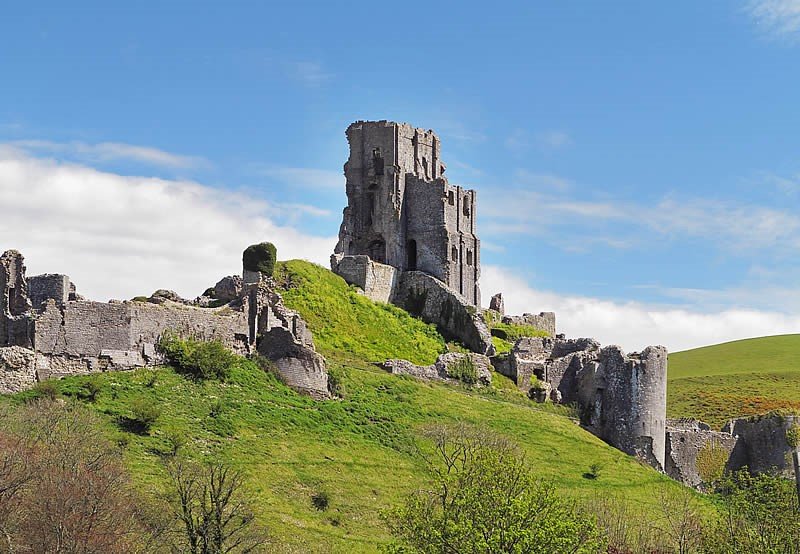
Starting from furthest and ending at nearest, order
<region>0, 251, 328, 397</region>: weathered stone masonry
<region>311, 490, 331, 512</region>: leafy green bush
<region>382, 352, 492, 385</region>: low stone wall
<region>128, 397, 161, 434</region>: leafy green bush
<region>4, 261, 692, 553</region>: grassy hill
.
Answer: <region>382, 352, 492, 385</region>: low stone wall
<region>0, 251, 328, 397</region>: weathered stone masonry
<region>128, 397, 161, 434</region>: leafy green bush
<region>311, 490, 331, 512</region>: leafy green bush
<region>4, 261, 692, 553</region>: grassy hill

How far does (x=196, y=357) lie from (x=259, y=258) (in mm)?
17346

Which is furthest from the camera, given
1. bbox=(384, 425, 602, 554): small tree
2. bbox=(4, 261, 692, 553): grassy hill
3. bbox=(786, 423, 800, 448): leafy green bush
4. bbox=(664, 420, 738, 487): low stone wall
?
bbox=(664, 420, 738, 487): low stone wall

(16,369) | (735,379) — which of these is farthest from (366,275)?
(735,379)

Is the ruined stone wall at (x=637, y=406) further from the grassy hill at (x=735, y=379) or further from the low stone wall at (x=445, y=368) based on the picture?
the grassy hill at (x=735, y=379)

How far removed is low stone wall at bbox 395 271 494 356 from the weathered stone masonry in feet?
71.8

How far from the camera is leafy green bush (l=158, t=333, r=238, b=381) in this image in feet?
156

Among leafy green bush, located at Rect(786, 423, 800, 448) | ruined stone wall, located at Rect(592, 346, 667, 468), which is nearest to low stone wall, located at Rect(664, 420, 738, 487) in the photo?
ruined stone wall, located at Rect(592, 346, 667, 468)

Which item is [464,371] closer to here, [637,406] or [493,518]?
[637,406]

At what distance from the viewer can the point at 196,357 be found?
156ft

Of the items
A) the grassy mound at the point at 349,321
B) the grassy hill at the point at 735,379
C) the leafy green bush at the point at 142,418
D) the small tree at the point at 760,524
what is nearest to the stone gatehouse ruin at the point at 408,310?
the grassy mound at the point at 349,321

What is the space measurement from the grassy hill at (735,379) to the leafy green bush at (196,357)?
134ft

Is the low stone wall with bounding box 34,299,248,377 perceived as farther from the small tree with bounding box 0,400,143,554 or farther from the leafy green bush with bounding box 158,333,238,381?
the small tree with bounding box 0,400,143,554

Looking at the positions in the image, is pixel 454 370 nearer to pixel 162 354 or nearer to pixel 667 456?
pixel 667 456

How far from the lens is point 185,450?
4141 centimetres
